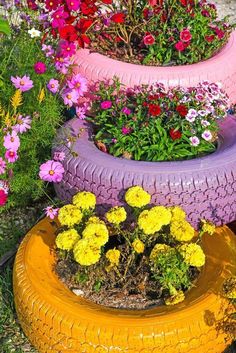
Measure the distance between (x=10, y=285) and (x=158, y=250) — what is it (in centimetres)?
92

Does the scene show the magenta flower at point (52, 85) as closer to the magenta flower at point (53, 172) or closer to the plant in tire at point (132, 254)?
the magenta flower at point (53, 172)

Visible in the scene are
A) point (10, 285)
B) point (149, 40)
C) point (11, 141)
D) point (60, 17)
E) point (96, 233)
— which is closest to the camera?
point (96, 233)

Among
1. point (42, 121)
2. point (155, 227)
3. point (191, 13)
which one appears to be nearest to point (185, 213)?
point (155, 227)

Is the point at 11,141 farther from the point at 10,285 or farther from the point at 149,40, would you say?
the point at 149,40

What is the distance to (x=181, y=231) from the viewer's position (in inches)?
113

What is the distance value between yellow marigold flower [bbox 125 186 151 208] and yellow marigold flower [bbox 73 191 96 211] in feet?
0.55

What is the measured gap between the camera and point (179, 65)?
12.6 feet

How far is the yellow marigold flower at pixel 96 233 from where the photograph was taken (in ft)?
9.14

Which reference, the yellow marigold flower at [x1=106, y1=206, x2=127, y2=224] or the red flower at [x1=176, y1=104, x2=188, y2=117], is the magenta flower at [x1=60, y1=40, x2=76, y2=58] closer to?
the red flower at [x1=176, y1=104, x2=188, y2=117]

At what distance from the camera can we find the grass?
10.0ft

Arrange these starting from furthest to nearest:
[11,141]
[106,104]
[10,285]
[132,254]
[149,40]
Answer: [149,40]
[106,104]
[10,285]
[11,141]
[132,254]

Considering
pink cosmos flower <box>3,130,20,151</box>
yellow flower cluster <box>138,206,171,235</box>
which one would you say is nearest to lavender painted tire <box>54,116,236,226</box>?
yellow flower cluster <box>138,206,171,235</box>

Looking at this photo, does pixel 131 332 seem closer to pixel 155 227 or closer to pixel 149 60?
pixel 155 227

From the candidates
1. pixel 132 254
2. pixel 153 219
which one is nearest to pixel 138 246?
pixel 132 254
